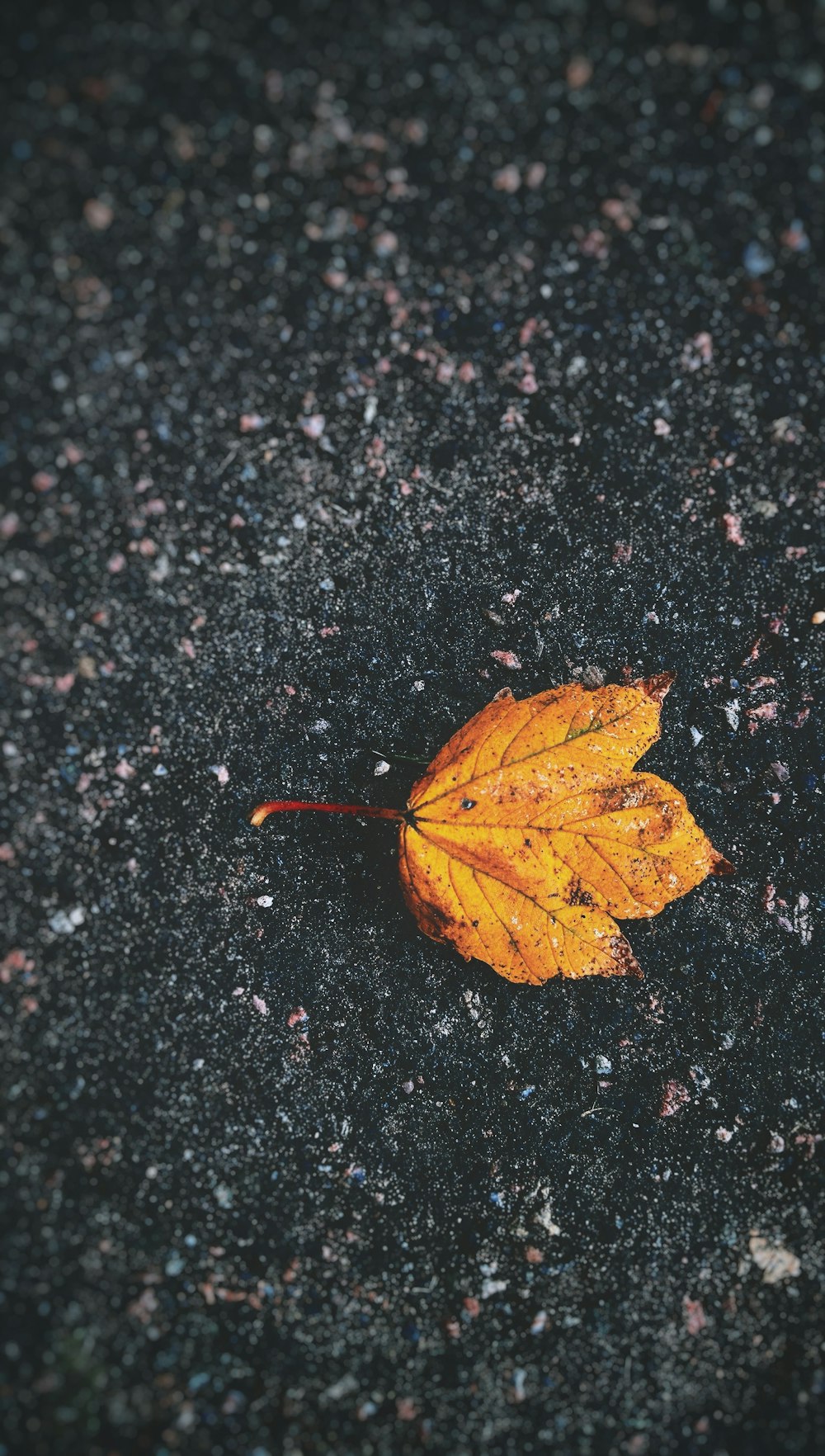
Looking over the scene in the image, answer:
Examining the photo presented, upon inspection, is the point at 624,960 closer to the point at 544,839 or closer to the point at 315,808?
the point at 544,839

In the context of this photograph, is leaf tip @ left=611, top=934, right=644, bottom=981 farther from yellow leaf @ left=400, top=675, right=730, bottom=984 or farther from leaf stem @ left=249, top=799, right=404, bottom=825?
leaf stem @ left=249, top=799, right=404, bottom=825

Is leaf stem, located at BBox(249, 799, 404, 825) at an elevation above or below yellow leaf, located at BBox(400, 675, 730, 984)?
above

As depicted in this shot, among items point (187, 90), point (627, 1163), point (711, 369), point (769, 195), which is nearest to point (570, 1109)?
point (627, 1163)

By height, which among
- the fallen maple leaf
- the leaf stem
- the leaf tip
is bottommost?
the leaf tip

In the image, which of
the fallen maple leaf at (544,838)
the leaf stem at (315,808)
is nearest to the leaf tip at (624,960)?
the fallen maple leaf at (544,838)

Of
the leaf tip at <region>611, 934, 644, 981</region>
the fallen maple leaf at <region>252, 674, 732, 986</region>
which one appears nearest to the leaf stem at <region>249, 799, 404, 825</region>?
the fallen maple leaf at <region>252, 674, 732, 986</region>

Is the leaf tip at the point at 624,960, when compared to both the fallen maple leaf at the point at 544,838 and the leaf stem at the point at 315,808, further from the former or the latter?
the leaf stem at the point at 315,808
